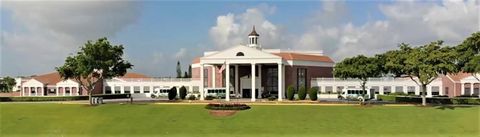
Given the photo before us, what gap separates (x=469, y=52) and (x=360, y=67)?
1316 cm

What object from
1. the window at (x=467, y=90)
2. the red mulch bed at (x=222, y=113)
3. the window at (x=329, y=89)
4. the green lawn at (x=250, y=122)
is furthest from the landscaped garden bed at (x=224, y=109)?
the window at (x=467, y=90)

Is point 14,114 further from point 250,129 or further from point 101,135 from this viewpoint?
point 250,129

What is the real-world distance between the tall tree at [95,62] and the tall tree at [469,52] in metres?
36.0

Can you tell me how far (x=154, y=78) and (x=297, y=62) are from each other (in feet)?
83.0

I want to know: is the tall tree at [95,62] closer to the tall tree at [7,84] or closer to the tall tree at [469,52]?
the tall tree at [469,52]

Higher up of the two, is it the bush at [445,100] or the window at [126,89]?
the window at [126,89]

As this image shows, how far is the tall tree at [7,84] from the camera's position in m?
116

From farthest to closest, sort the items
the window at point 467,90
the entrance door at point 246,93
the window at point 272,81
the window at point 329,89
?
the window at point 329,89
the entrance door at point 246,93
the window at point 272,81
the window at point 467,90

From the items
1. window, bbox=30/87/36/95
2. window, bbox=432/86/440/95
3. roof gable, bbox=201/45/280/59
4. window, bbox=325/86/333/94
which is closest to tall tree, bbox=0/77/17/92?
window, bbox=30/87/36/95

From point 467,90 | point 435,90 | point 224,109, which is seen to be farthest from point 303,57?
point 224,109

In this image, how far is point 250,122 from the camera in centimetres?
4209

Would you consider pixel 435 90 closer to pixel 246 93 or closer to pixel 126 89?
pixel 246 93

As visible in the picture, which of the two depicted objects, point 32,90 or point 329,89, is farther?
point 32,90

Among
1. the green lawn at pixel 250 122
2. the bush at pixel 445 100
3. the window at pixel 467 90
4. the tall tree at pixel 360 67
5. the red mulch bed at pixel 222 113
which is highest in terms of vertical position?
the tall tree at pixel 360 67
